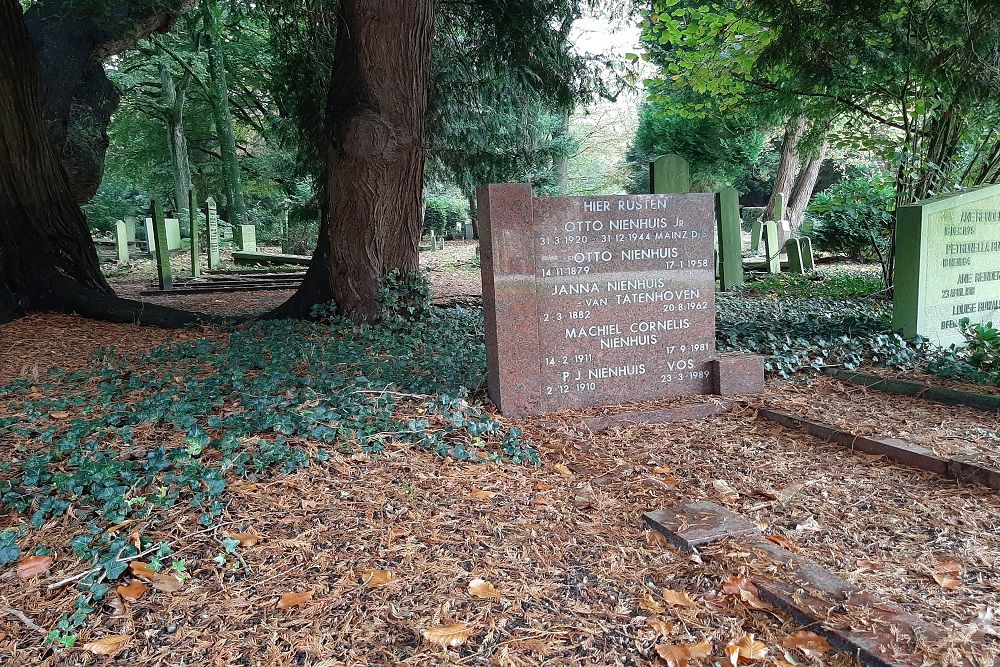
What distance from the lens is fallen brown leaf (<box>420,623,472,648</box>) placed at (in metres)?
2.30

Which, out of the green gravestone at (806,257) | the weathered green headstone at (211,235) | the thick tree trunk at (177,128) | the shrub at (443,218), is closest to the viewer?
the green gravestone at (806,257)

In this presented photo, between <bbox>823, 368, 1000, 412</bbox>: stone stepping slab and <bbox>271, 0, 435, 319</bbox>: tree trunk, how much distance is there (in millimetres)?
4499

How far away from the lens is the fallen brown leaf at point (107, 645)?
222cm

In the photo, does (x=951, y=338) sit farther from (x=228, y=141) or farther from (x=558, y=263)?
(x=228, y=141)

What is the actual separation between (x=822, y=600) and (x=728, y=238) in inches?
387

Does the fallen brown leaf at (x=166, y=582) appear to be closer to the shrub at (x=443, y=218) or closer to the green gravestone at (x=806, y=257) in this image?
the green gravestone at (x=806, y=257)

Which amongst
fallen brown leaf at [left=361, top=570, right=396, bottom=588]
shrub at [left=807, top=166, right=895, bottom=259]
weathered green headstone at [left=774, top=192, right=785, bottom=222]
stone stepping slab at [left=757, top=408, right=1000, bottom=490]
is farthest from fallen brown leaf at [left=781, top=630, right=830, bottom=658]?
weathered green headstone at [left=774, top=192, right=785, bottom=222]

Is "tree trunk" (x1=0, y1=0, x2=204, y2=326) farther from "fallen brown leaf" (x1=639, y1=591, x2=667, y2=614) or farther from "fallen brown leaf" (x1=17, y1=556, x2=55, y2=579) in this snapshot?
"fallen brown leaf" (x1=639, y1=591, x2=667, y2=614)

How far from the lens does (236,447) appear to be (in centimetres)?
346

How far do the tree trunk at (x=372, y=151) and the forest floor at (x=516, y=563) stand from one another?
3.92 metres

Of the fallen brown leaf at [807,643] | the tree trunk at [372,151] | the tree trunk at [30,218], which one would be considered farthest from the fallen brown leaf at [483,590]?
the tree trunk at [30,218]

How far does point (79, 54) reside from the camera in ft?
33.5

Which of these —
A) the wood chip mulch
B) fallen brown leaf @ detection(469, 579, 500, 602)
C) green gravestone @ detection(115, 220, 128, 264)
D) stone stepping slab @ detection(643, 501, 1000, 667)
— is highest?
green gravestone @ detection(115, 220, 128, 264)

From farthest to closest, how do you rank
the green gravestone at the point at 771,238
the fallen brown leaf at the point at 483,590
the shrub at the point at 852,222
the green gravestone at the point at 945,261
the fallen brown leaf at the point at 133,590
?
the green gravestone at the point at 771,238 → the shrub at the point at 852,222 → the green gravestone at the point at 945,261 → the fallen brown leaf at the point at 483,590 → the fallen brown leaf at the point at 133,590
